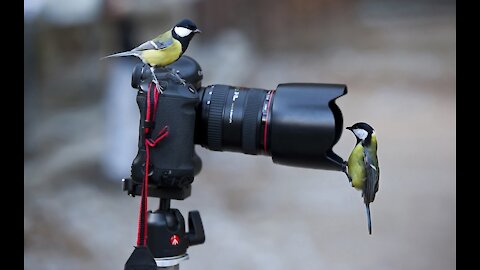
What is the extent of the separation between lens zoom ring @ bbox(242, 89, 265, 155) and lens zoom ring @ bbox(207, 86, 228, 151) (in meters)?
0.03

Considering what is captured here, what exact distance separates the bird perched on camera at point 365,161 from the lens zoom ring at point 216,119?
18 cm

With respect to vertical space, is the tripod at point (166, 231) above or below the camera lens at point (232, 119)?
below

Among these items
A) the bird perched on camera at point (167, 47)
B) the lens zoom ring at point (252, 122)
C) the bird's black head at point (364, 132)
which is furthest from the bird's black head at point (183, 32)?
the bird's black head at point (364, 132)

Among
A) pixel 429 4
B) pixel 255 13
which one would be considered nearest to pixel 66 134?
pixel 255 13

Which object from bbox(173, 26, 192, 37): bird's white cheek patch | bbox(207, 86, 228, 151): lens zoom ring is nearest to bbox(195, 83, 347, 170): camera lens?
bbox(207, 86, 228, 151): lens zoom ring

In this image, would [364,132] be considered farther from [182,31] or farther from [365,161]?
[182,31]

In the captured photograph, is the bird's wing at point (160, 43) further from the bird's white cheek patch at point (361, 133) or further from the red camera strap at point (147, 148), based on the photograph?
the bird's white cheek patch at point (361, 133)

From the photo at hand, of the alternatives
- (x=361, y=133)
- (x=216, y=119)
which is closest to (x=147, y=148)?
(x=216, y=119)

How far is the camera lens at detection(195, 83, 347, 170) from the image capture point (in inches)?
27.8

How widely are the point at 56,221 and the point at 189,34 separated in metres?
1.34

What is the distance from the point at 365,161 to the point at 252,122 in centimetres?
16

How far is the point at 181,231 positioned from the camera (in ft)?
2.50

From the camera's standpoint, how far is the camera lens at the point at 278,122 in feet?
2.32

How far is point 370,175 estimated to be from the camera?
0.67m
